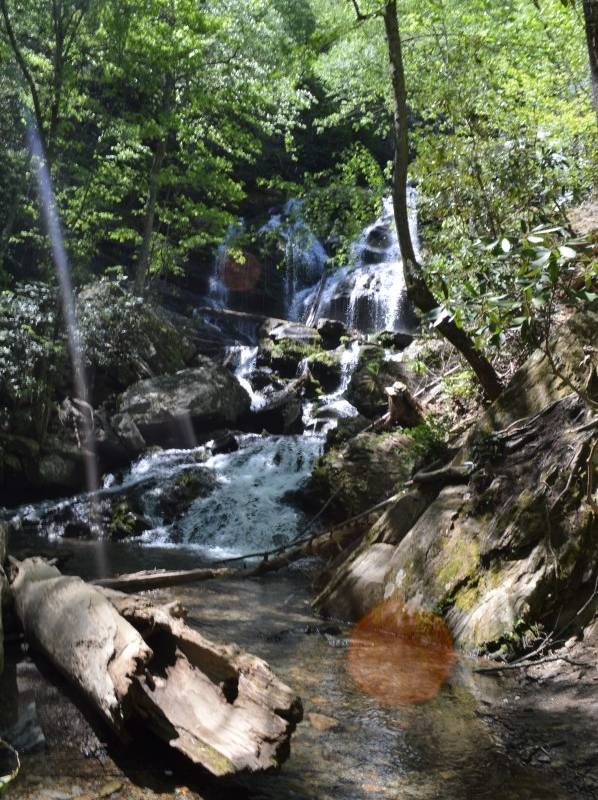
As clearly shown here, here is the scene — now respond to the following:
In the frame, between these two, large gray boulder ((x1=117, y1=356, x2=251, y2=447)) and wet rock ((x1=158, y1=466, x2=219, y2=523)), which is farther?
Answer: large gray boulder ((x1=117, y1=356, x2=251, y2=447))

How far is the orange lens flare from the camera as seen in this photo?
15.3 feet

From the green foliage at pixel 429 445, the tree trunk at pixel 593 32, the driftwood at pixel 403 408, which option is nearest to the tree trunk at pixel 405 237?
the green foliage at pixel 429 445

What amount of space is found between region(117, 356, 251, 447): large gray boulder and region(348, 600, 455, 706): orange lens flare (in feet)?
35.1

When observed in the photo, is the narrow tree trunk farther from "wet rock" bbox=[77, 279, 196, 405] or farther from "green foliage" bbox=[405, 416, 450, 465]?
"green foliage" bbox=[405, 416, 450, 465]

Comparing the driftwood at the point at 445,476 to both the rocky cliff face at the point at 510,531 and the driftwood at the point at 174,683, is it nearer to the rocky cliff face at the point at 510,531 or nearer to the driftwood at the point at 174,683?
Result: the rocky cliff face at the point at 510,531

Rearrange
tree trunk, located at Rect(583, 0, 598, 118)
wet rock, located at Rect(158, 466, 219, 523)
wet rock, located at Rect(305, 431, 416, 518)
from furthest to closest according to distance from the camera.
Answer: wet rock, located at Rect(158, 466, 219, 523), wet rock, located at Rect(305, 431, 416, 518), tree trunk, located at Rect(583, 0, 598, 118)

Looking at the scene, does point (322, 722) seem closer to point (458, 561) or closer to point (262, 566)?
point (458, 561)

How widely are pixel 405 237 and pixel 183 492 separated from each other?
24.6 feet

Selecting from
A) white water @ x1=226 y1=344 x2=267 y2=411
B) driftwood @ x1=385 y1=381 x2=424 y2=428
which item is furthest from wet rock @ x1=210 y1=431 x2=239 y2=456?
driftwood @ x1=385 y1=381 x2=424 y2=428

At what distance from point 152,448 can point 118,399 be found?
1.83 m

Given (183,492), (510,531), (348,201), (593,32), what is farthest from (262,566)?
(348,201)

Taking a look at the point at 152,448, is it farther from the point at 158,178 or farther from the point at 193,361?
the point at 158,178

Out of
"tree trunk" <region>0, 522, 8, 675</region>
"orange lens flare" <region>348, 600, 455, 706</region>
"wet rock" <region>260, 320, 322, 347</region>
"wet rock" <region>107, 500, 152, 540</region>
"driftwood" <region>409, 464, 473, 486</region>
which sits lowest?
"wet rock" <region>107, 500, 152, 540</region>

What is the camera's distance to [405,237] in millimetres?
8383
